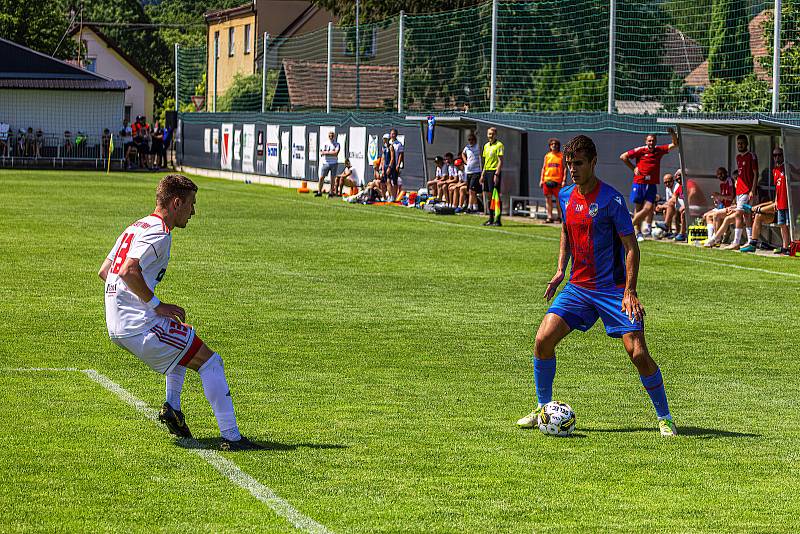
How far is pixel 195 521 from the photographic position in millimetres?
6516

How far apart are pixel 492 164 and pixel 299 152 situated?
17.7 meters

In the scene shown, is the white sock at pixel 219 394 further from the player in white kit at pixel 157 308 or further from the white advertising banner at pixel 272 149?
the white advertising banner at pixel 272 149

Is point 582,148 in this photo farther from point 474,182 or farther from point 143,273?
point 474,182

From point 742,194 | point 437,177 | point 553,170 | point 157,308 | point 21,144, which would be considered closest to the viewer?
point 157,308

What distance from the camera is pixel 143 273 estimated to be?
25.6 ft

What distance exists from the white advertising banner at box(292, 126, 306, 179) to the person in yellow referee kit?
1671 centimetres

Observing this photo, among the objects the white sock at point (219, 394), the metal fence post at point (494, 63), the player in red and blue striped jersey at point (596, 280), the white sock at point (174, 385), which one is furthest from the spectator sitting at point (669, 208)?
the white sock at point (219, 394)

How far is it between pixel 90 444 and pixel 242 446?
901mm

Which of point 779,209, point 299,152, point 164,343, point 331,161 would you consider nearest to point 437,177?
point 331,161

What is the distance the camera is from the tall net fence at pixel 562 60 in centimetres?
2750

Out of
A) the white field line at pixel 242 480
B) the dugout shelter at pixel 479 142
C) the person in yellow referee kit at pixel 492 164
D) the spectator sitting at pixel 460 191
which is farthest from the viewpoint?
the spectator sitting at pixel 460 191

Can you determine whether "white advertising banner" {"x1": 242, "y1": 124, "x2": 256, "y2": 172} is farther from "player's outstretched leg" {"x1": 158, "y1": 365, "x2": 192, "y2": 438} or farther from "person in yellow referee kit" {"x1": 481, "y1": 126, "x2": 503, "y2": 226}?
"player's outstretched leg" {"x1": 158, "y1": 365, "x2": 192, "y2": 438}

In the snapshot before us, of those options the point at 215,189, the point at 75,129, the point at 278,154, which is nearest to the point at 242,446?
the point at 215,189

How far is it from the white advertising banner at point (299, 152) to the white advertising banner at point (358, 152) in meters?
4.15
